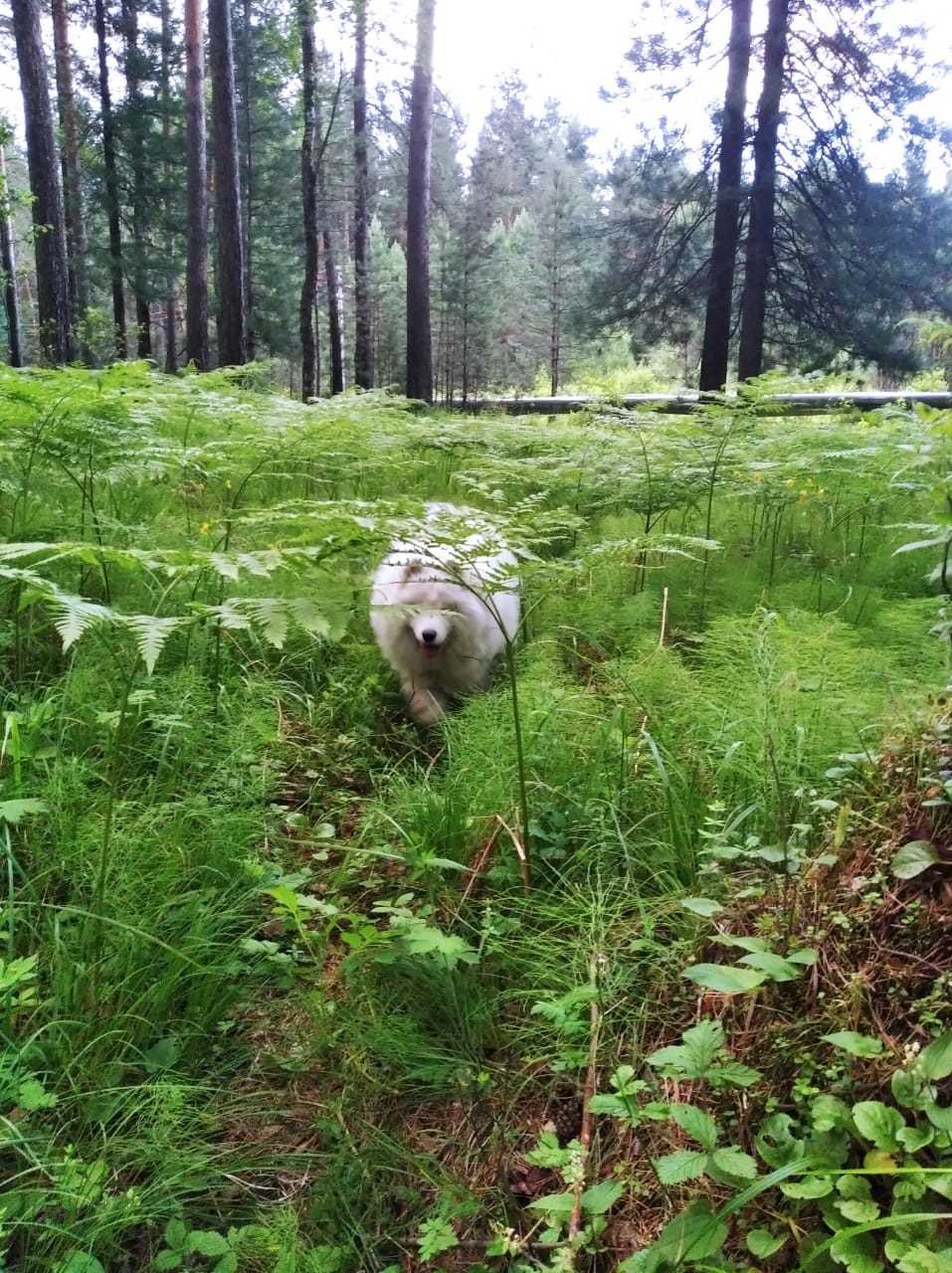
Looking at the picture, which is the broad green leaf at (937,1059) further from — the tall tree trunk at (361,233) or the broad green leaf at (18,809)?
the tall tree trunk at (361,233)

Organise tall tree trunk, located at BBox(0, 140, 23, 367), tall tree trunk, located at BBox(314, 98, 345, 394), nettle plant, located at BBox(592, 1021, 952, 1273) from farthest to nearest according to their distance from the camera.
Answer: tall tree trunk, located at BBox(314, 98, 345, 394) → tall tree trunk, located at BBox(0, 140, 23, 367) → nettle plant, located at BBox(592, 1021, 952, 1273)

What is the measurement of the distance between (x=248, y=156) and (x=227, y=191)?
48.1 feet

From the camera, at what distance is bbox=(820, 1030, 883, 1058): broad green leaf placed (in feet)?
4.50

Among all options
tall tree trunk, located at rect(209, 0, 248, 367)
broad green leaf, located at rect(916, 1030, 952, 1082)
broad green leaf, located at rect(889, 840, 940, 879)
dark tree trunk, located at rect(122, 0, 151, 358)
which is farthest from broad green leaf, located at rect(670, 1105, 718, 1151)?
dark tree trunk, located at rect(122, 0, 151, 358)

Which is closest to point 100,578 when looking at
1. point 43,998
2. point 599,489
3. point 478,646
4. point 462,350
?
point 478,646

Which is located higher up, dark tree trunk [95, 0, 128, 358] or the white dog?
dark tree trunk [95, 0, 128, 358]

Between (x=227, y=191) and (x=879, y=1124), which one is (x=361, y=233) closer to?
(x=227, y=191)

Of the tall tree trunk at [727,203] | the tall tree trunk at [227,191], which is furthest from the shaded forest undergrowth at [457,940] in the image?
the tall tree trunk at [227,191]

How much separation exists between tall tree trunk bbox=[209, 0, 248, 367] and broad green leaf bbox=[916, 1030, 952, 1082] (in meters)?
12.7

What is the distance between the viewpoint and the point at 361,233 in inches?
752

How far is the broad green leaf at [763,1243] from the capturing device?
125cm

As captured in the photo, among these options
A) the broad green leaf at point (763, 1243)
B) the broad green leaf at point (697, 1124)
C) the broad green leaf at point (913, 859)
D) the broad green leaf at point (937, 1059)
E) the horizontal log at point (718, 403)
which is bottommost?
the broad green leaf at point (763, 1243)

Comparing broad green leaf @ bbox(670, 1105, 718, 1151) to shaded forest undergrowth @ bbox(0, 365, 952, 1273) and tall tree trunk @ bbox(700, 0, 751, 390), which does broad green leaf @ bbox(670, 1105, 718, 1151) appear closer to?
shaded forest undergrowth @ bbox(0, 365, 952, 1273)

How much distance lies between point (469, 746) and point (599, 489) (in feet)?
9.65
